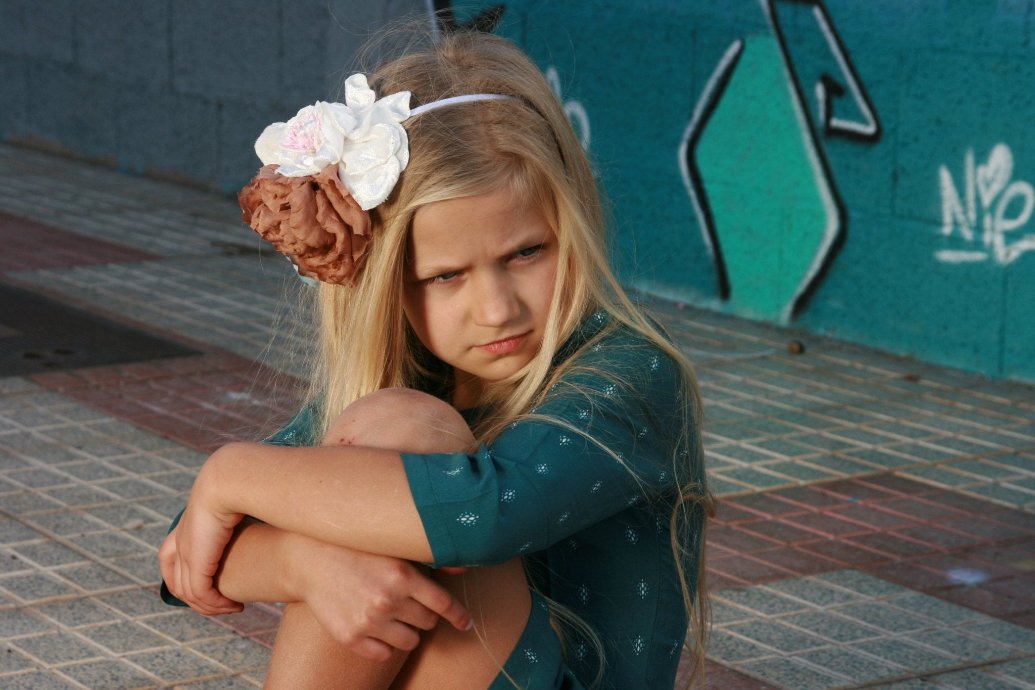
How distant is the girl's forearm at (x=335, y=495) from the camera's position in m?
1.98

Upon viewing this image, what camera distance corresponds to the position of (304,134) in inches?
93.5

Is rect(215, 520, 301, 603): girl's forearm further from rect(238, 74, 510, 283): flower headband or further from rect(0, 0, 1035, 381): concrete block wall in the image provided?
rect(0, 0, 1035, 381): concrete block wall

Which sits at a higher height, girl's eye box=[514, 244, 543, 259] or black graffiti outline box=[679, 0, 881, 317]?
girl's eye box=[514, 244, 543, 259]

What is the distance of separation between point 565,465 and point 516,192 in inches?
17.3

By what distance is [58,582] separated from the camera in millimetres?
3775

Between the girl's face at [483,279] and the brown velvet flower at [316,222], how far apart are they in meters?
0.09

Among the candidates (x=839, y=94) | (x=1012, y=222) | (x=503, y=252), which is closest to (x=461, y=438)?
(x=503, y=252)

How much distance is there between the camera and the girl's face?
7.33ft

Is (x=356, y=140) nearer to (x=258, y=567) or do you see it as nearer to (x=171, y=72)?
(x=258, y=567)

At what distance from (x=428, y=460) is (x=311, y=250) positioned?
18.0 inches

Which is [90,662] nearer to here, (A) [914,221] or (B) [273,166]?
(B) [273,166]

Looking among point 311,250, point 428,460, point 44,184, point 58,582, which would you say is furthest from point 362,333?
point 44,184

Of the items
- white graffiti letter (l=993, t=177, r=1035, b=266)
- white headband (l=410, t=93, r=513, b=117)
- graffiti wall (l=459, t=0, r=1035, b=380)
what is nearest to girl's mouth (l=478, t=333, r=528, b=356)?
white headband (l=410, t=93, r=513, b=117)

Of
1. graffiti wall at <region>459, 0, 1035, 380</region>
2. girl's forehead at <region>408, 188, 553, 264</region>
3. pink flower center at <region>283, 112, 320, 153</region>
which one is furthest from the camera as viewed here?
graffiti wall at <region>459, 0, 1035, 380</region>
